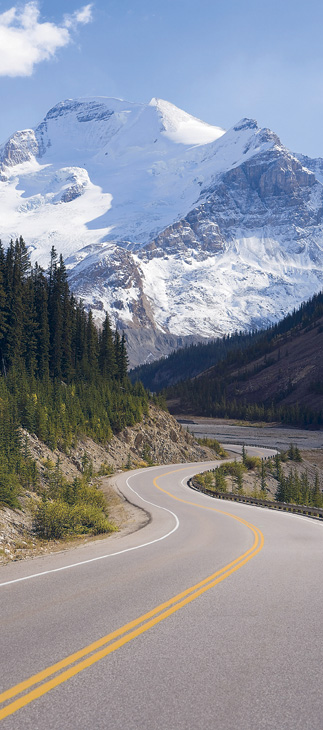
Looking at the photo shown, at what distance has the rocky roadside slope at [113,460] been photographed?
13.9 metres

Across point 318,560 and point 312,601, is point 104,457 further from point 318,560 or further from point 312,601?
point 312,601

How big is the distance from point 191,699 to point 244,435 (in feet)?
324

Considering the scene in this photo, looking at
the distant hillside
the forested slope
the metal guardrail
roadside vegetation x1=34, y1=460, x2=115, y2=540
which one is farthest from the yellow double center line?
the distant hillside

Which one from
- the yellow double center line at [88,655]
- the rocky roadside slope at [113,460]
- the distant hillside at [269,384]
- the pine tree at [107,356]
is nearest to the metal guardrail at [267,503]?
the rocky roadside slope at [113,460]

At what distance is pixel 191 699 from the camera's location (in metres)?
4.77

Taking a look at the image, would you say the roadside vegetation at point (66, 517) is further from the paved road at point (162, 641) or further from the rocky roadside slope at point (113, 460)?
the paved road at point (162, 641)

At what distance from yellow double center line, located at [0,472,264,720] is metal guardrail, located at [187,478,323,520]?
55.6ft

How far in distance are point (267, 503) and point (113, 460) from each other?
17.4m

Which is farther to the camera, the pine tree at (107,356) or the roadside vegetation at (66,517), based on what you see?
the pine tree at (107,356)

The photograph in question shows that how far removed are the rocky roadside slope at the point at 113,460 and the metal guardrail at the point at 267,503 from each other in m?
6.30

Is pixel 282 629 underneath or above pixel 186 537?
above

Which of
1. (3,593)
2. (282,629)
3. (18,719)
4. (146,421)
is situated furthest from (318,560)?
(146,421)

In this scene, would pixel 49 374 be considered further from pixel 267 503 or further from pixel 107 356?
pixel 267 503

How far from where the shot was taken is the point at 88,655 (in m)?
5.64
